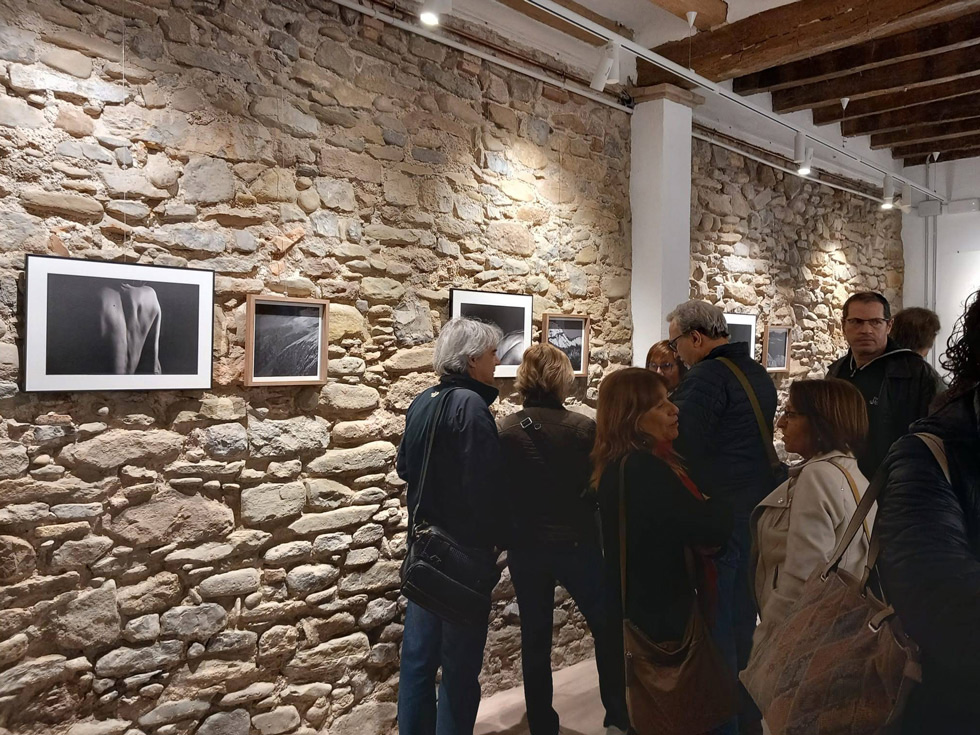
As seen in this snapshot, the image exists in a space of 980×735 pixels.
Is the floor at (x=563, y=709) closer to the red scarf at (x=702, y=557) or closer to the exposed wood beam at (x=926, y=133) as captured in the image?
the red scarf at (x=702, y=557)

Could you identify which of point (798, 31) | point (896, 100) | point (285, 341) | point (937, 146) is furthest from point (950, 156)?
point (285, 341)

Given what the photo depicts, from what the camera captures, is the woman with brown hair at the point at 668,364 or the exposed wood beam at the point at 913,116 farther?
the exposed wood beam at the point at 913,116

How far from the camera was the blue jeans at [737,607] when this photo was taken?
2812 mm

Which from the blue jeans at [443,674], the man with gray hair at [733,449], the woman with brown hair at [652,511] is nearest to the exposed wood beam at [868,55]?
the man with gray hair at [733,449]

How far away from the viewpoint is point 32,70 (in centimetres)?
238

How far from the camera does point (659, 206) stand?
4.43 metres

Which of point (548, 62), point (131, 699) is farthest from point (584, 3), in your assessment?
point (131, 699)

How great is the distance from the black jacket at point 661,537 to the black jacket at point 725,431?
2.13 ft

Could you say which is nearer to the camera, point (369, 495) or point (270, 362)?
point (270, 362)

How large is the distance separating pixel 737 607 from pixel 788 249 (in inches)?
150

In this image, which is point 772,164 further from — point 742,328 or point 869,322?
point 869,322

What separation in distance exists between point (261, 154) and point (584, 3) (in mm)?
2222

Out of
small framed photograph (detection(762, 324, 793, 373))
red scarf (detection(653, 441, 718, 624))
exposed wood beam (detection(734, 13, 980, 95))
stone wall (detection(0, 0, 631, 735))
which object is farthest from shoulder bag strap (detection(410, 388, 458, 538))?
small framed photograph (detection(762, 324, 793, 373))

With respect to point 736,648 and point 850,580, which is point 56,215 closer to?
point 850,580
